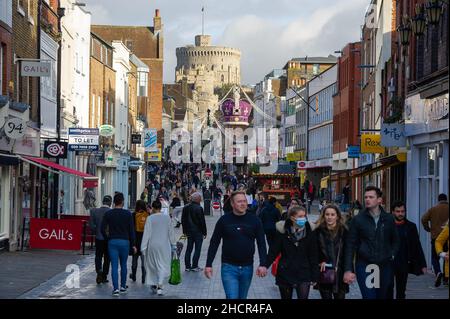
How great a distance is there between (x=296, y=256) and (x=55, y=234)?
52.9 ft

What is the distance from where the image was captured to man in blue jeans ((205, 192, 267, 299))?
13148 mm

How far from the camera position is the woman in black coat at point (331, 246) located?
44.1 feet

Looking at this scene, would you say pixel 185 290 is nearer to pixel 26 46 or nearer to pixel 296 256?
pixel 296 256

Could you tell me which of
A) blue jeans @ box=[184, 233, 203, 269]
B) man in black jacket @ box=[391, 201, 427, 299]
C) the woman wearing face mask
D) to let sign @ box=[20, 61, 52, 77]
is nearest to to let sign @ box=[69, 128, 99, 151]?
to let sign @ box=[20, 61, 52, 77]

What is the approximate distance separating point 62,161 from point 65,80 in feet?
11.0

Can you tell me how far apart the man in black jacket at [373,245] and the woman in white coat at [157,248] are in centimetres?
581

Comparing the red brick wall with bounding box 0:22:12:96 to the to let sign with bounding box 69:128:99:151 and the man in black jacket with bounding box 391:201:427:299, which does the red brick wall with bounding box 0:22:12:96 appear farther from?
the man in black jacket with bounding box 391:201:427:299

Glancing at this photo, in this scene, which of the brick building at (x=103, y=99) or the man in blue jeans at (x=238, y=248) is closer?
the man in blue jeans at (x=238, y=248)

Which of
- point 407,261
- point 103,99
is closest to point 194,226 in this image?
point 407,261

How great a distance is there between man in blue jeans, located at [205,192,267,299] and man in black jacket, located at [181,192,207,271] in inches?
428

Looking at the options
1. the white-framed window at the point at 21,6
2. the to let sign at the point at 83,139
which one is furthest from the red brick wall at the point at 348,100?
the white-framed window at the point at 21,6

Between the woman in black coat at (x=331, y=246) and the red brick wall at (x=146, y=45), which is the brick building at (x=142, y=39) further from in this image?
the woman in black coat at (x=331, y=246)

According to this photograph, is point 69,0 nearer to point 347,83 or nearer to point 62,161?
point 62,161

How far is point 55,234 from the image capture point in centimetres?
2828
